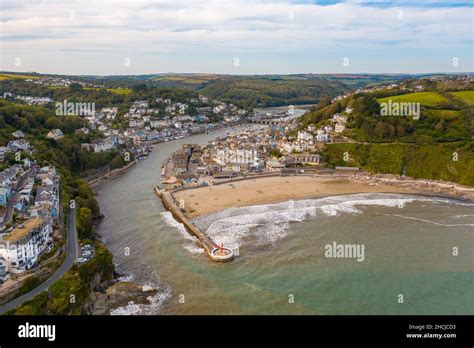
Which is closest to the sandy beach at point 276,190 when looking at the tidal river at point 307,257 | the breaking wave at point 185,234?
the breaking wave at point 185,234

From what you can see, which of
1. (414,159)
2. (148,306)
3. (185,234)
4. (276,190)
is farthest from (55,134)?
(414,159)

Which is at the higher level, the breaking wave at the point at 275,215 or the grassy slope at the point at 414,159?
the grassy slope at the point at 414,159

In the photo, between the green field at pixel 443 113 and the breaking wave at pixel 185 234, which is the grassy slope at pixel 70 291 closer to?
the breaking wave at pixel 185 234

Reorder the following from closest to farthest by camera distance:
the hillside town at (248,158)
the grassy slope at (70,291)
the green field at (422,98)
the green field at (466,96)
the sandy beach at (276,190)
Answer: the grassy slope at (70,291), the sandy beach at (276,190), the hillside town at (248,158), the green field at (466,96), the green field at (422,98)

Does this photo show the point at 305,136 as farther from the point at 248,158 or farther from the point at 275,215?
the point at 275,215

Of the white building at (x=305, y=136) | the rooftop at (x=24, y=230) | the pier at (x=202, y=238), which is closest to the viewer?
the rooftop at (x=24, y=230)
